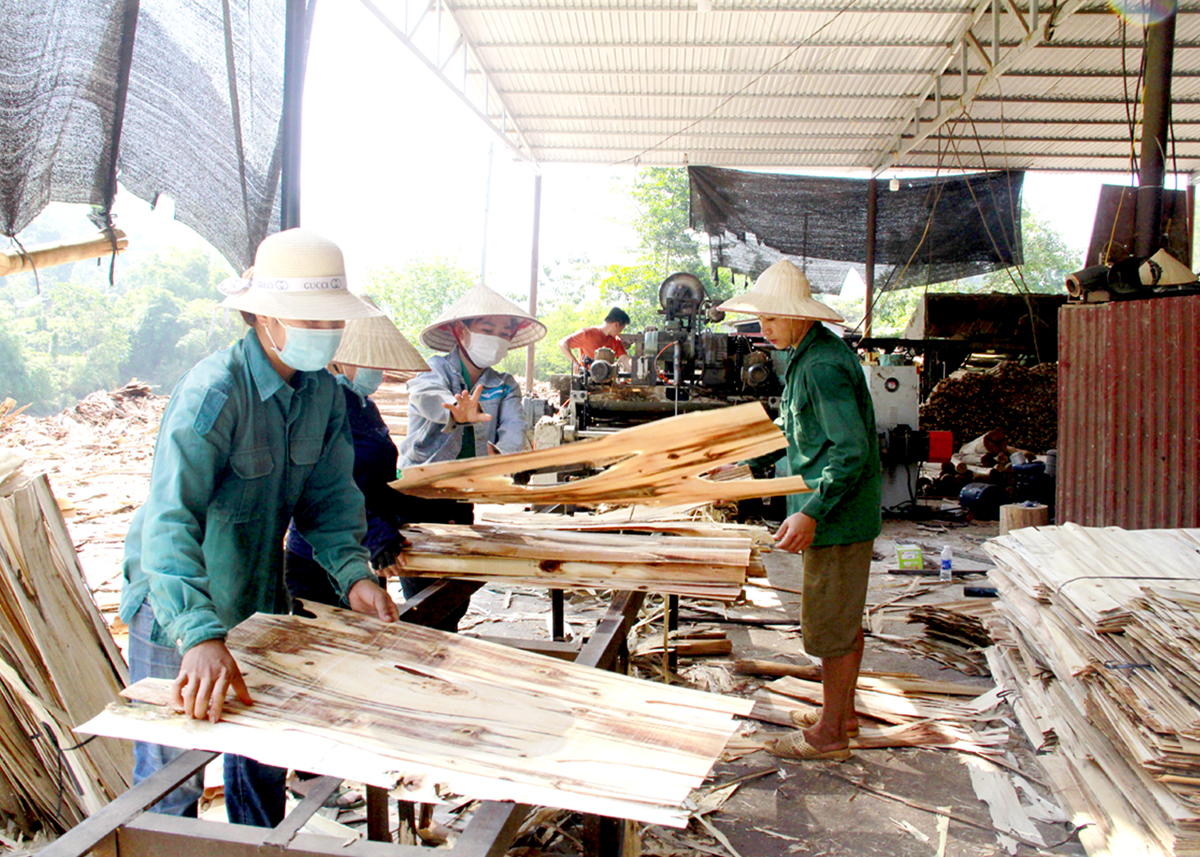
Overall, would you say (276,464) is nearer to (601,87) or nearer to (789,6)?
(789,6)

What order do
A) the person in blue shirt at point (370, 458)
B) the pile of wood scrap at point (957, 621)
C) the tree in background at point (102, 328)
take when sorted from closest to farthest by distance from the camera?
the person in blue shirt at point (370, 458), the pile of wood scrap at point (957, 621), the tree in background at point (102, 328)

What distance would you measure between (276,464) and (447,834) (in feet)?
4.68

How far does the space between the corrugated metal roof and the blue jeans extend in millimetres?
6996

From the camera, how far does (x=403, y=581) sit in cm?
322

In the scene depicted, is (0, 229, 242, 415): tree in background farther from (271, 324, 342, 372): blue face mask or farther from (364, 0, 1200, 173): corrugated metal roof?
(271, 324, 342, 372): blue face mask

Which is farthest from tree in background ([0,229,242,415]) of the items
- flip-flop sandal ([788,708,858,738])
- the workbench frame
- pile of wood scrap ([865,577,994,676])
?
the workbench frame

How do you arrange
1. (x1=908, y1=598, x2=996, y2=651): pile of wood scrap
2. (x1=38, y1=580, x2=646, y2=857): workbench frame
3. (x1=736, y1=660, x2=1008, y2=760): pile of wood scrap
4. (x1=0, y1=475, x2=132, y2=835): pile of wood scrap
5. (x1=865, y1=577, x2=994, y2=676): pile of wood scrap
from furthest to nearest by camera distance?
(x1=908, y1=598, x2=996, y2=651): pile of wood scrap < (x1=865, y1=577, x2=994, y2=676): pile of wood scrap < (x1=736, y1=660, x2=1008, y2=760): pile of wood scrap < (x1=0, y1=475, x2=132, y2=835): pile of wood scrap < (x1=38, y1=580, x2=646, y2=857): workbench frame

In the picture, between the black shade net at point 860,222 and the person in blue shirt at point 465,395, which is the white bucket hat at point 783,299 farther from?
the black shade net at point 860,222

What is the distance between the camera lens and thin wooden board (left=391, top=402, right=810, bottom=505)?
220 centimetres

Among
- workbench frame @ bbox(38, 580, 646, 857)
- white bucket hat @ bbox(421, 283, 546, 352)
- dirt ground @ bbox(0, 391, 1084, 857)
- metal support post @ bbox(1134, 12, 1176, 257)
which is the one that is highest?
metal support post @ bbox(1134, 12, 1176, 257)

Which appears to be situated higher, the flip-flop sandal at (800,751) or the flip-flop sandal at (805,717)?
the flip-flop sandal at (805,717)

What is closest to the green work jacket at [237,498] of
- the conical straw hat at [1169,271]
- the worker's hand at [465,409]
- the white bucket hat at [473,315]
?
the worker's hand at [465,409]

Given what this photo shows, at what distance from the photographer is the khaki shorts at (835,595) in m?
3.11

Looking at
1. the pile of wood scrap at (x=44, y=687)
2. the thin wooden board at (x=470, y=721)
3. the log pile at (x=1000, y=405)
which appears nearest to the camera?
the thin wooden board at (x=470, y=721)
